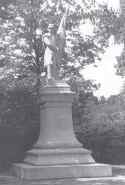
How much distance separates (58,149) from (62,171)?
0.94 meters

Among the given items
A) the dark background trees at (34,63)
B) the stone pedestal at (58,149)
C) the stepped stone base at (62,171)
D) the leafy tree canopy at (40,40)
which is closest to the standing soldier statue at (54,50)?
the stone pedestal at (58,149)

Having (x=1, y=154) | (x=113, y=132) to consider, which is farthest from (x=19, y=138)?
(x=113, y=132)

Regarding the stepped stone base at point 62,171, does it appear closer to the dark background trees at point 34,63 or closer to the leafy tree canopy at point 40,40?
the dark background trees at point 34,63

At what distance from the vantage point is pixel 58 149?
14.9m

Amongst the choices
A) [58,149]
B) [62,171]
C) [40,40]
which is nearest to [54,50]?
[58,149]

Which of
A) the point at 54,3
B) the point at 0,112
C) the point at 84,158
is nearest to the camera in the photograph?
the point at 84,158

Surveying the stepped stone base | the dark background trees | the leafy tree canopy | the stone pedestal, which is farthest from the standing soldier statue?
the leafy tree canopy

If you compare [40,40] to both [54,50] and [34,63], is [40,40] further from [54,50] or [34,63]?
[54,50]

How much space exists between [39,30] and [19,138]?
854cm

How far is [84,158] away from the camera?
1505cm

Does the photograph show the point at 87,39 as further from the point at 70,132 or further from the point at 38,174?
the point at 38,174

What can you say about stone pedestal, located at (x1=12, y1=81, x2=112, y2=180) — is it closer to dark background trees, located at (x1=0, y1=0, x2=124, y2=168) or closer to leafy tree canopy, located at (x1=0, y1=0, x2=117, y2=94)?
dark background trees, located at (x1=0, y1=0, x2=124, y2=168)

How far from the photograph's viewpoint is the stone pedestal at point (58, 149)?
14242 mm

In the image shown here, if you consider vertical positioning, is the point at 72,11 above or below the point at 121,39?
above
